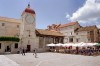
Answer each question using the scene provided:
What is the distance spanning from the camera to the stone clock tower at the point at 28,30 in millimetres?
43125

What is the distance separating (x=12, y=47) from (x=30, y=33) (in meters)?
6.59

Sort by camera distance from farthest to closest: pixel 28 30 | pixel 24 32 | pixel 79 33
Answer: pixel 79 33, pixel 28 30, pixel 24 32

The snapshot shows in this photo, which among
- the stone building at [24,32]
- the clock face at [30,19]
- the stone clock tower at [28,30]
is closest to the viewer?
the stone building at [24,32]

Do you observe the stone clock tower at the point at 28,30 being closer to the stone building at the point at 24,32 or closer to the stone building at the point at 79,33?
the stone building at the point at 24,32

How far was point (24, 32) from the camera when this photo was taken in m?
43.3

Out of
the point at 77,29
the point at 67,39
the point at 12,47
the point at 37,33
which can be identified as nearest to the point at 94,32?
the point at 77,29

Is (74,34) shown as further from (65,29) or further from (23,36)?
(23,36)

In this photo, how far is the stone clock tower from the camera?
4312cm

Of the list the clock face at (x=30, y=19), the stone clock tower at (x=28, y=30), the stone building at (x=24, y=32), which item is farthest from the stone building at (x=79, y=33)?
the clock face at (x=30, y=19)

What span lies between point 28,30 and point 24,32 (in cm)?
141

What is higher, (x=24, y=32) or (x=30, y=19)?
(x=30, y=19)

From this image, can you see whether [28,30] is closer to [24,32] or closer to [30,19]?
[24,32]

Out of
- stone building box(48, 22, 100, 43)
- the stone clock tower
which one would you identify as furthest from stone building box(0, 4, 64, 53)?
stone building box(48, 22, 100, 43)

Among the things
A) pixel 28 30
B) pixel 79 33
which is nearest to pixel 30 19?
pixel 28 30
